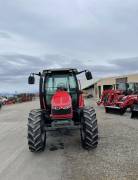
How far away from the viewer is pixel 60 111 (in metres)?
10.7

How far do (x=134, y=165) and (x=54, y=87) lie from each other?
4934 millimetres

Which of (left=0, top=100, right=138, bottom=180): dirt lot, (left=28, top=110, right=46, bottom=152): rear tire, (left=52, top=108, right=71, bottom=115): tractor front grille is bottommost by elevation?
(left=0, top=100, right=138, bottom=180): dirt lot

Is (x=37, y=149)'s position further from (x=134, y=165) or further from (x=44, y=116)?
(x=134, y=165)

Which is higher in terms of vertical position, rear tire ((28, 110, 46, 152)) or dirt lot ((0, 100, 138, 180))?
rear tire ((28, 110, 46, 152))

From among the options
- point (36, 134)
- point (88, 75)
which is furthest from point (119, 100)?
point (36, 134)

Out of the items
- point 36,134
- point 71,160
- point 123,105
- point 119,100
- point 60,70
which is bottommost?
point 71,160

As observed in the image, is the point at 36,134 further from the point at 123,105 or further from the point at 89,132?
the point at 123,105

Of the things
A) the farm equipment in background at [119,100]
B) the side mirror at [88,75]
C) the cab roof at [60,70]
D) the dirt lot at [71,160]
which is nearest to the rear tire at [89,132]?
the dirt lot at [71,160]

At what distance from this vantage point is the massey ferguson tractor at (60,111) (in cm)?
1030

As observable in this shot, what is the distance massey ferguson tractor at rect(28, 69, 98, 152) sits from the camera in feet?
33.8

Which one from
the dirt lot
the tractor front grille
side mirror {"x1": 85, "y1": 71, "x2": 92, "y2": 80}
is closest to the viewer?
the dirt lot

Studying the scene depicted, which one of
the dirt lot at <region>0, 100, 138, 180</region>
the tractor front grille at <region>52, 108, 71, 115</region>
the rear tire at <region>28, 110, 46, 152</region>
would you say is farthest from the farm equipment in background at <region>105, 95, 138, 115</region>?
the rear tire at <region>28, 110, 46, 152</region>

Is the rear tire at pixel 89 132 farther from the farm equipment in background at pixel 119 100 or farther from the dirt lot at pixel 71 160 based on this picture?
the farm equipment in background at pixel 119 100

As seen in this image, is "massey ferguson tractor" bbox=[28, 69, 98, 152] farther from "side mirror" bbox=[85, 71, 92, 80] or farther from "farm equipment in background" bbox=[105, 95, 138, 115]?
"farm equipment in background" bbox=[105, 95, 138, 115]
